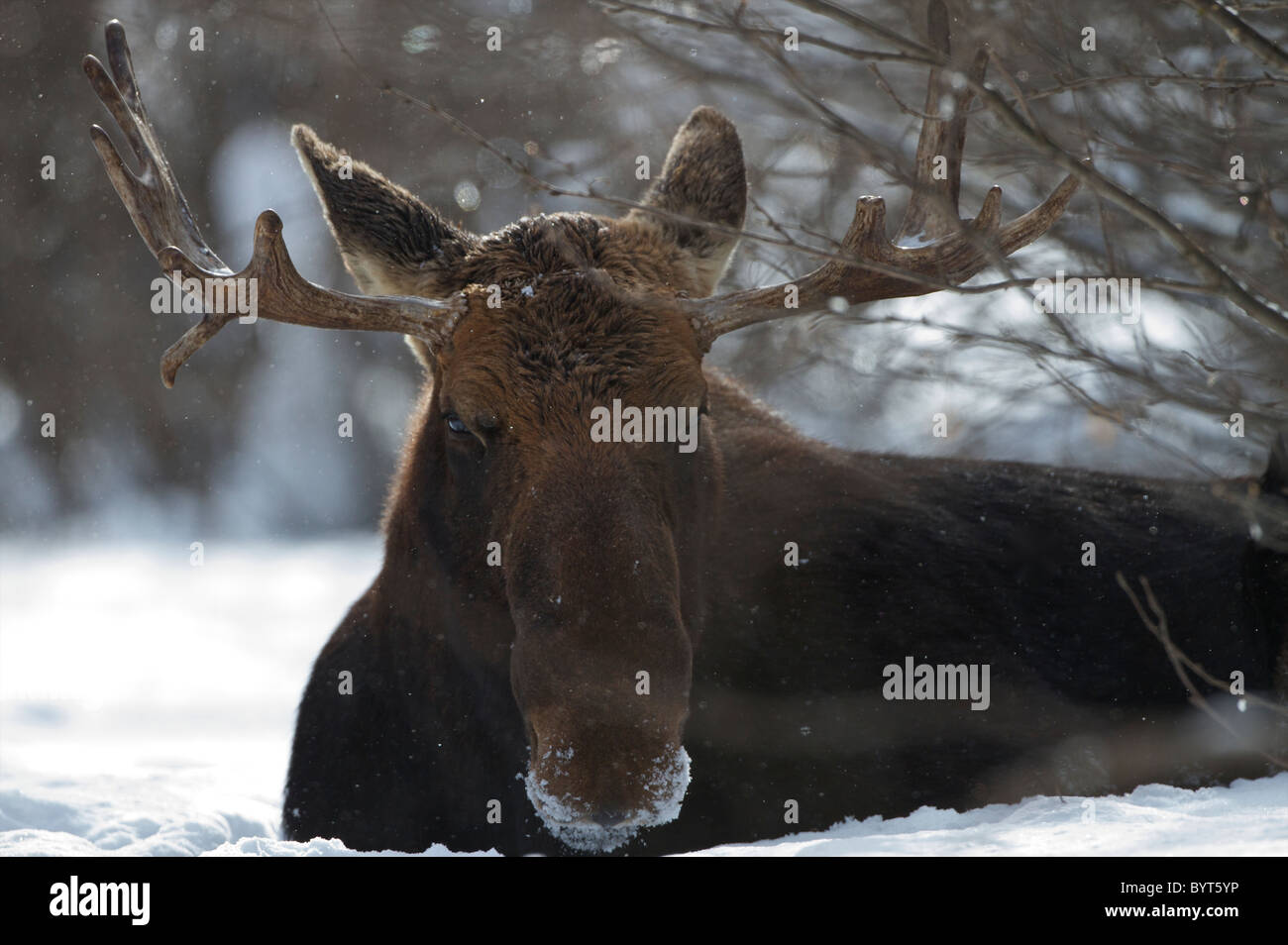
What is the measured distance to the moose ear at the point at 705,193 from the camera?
466cm

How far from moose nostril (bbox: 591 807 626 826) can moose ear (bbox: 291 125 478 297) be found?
1.99 metres

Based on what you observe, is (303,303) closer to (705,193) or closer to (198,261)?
(198,261)

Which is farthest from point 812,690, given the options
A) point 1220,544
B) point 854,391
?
point 854,391

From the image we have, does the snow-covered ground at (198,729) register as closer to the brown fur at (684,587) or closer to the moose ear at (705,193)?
the brown fur at (684,587)

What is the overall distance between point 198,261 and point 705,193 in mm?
1883

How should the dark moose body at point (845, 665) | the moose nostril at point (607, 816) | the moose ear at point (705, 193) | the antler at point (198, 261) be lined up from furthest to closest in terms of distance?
the moose ear at point (705, 193), the dark moose body at point (845, 665), the antler at point (198, 261), the moose nostril at point (607, 816)

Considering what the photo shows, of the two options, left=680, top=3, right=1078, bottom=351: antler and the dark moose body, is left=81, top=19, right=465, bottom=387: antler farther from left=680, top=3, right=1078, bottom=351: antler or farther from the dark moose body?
left=680, top=3, right=1078, bottom=351: antler

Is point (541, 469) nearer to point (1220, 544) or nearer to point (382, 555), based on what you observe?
point (382, 555)

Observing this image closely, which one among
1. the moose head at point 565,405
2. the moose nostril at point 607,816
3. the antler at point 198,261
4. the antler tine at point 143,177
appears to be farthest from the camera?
the antler tine at point 143,177

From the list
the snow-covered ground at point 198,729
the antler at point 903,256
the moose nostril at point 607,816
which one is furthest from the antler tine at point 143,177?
the moose nostril at point 607,816

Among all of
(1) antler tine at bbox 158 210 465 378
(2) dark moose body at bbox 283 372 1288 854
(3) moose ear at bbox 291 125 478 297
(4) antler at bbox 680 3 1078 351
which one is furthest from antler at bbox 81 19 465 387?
(4) antler at bbox 680 3 1078 351

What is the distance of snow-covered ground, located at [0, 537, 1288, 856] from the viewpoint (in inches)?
141

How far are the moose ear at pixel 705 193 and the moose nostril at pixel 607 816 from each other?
2196 millimetres

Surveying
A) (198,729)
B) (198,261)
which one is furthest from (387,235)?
(198,729)
